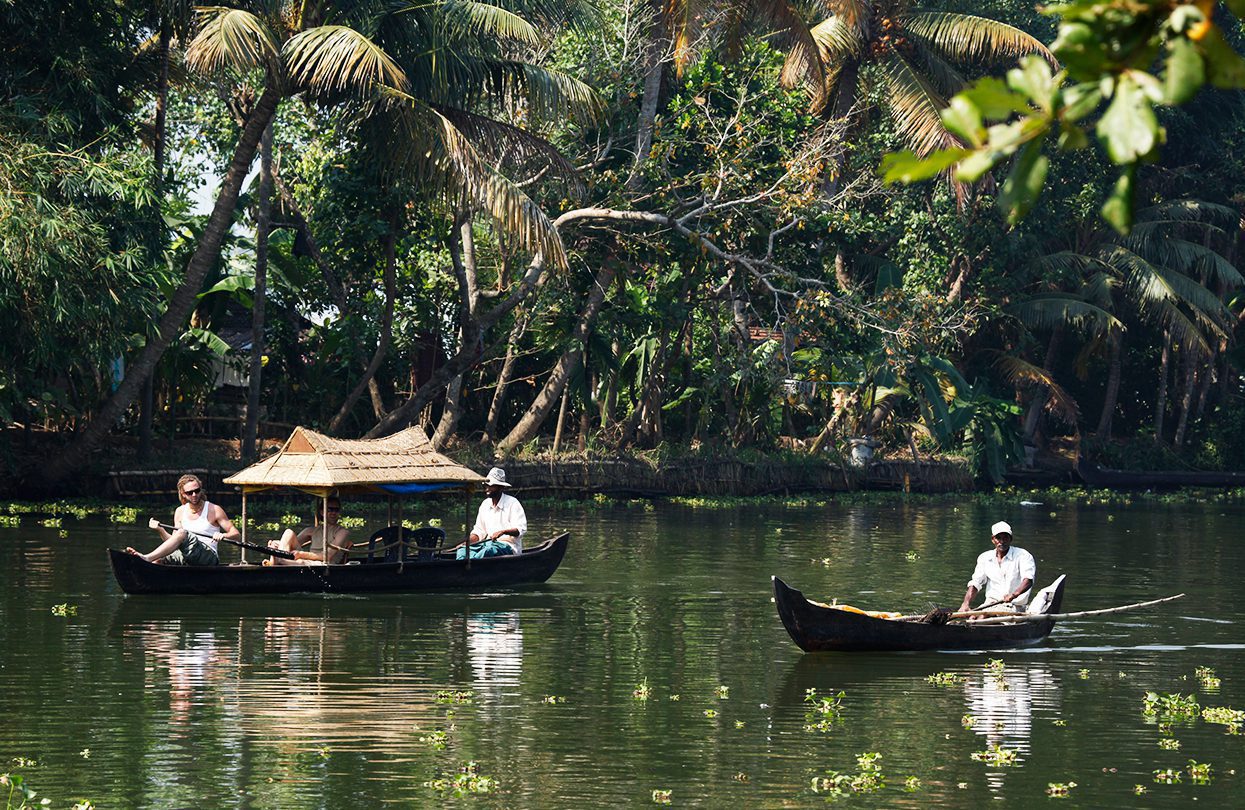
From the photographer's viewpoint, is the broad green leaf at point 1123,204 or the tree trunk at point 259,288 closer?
the broad green leaf at point 1123,204

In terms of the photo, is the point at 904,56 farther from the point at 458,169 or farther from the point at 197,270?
the point at 197,270

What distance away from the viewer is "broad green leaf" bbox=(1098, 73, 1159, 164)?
3953 mm

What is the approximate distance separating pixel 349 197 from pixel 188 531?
14.0m

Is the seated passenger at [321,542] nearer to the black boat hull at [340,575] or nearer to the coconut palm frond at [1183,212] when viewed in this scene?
the black boat hull at [340,575]

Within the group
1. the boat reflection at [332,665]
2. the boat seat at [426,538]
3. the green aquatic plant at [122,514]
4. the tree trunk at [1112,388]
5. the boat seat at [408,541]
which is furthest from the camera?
the tree trunk at [1112,388]

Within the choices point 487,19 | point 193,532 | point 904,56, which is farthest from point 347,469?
point 904,56

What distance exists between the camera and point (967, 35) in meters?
35.7

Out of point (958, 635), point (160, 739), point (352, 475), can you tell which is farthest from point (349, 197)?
point (160, 739)

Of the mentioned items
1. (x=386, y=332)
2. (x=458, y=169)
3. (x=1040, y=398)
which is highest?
(x=458, y=169)

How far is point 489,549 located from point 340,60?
8.08 meters

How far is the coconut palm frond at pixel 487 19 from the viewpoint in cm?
2659

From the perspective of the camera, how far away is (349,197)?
3122 cm

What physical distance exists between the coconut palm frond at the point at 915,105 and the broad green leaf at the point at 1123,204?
101 feet

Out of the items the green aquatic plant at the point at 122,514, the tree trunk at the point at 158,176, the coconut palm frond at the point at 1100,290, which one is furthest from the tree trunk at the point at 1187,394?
the green aquatic plant at the point at 122,514
